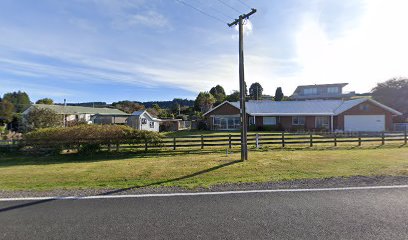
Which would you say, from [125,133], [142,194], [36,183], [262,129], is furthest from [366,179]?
[262,129]

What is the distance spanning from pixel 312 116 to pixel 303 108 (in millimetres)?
2560

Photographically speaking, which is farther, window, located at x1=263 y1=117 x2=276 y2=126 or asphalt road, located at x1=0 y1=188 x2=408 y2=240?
window, located at x1=263 y1=117 x2=276 y2=126

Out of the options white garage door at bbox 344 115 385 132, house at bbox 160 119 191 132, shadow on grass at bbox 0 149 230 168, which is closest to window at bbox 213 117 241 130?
house at bbox 160 119 191 132

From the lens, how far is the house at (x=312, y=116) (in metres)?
32.9

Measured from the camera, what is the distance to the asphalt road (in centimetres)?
407

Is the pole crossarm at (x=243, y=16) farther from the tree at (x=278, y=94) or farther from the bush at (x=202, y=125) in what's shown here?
the tree at (x=278, y=94)

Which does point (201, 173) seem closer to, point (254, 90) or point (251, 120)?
point (251, 120)

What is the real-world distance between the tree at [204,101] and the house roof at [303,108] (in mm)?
26953

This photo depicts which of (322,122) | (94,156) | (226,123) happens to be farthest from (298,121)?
(94,156)

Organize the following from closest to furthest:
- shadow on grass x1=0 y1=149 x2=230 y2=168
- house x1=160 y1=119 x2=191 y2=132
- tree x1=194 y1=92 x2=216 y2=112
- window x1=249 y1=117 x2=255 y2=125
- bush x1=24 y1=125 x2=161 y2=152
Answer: shadow on grass x1=0 y1=149 x2=230 y2=168 < bush x1=24 y1=125 x2=161 y2=152 < window x1=249 y1=117 x2=255 y2=125 < house x1=160 y1=119 x2=191 y2=132 < tree x1=194 y1=92 x2=216 y2=112

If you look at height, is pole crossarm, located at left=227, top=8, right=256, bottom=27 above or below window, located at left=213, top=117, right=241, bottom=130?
above

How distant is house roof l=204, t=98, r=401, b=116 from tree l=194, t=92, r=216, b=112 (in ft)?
88.4

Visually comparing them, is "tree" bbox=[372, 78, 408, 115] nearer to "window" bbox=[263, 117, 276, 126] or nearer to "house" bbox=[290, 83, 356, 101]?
"house" bbox=[290, 83, 356, 101]

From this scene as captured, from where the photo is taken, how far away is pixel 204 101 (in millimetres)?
67188
